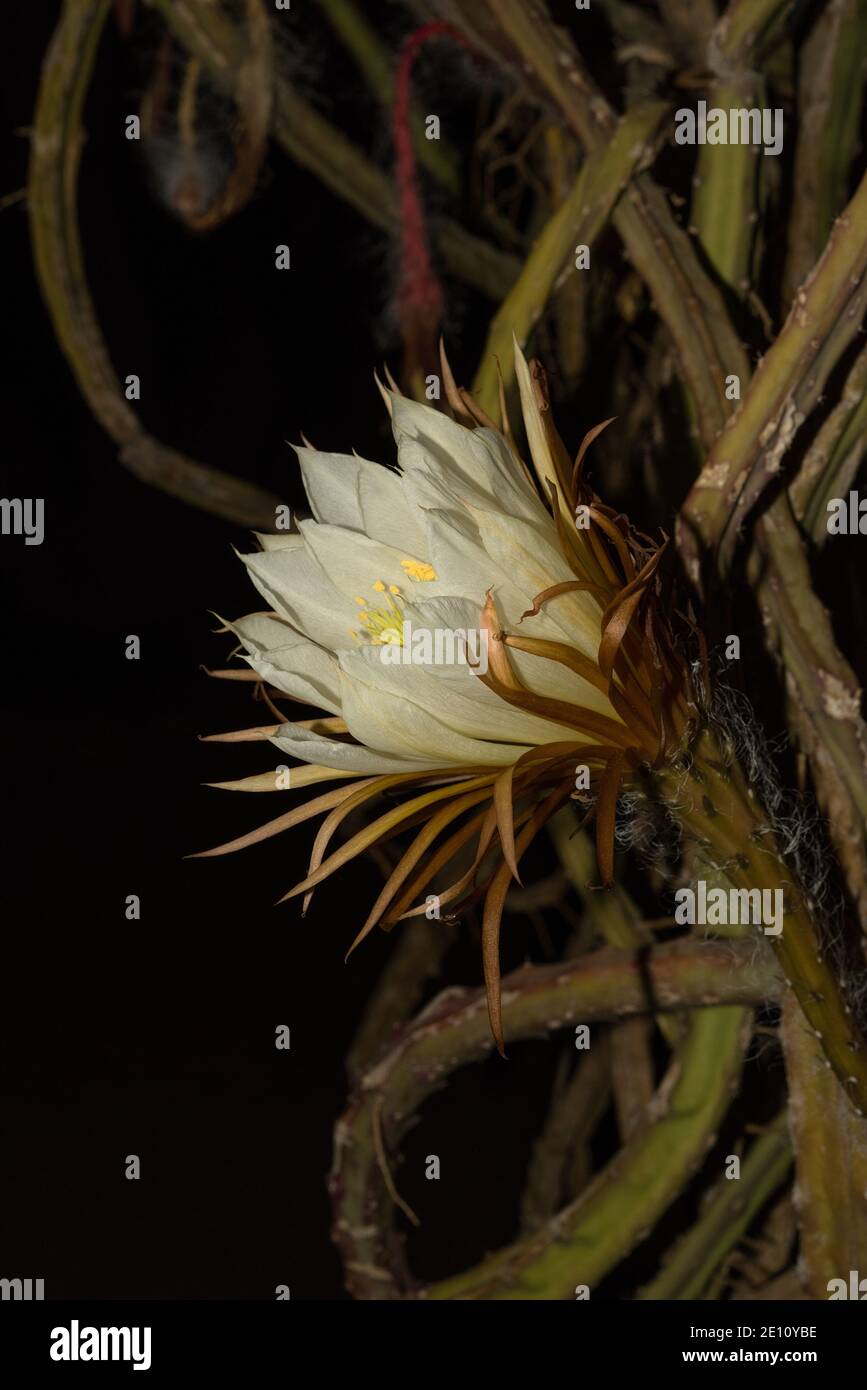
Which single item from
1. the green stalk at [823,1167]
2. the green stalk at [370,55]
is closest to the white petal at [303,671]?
the green stalk at [823,1167]

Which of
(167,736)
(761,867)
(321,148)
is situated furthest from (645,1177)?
(321,148)

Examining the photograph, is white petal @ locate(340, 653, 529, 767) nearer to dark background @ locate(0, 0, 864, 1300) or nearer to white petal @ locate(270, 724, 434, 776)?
white petal @ locate(270, 724, 434, 776)

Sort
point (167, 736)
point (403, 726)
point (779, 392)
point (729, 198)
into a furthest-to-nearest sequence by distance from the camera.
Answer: point (167, 736) < point (729, 198) < point (779, 392) < point (403, 726)

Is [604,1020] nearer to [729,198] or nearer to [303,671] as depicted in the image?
[303,671]

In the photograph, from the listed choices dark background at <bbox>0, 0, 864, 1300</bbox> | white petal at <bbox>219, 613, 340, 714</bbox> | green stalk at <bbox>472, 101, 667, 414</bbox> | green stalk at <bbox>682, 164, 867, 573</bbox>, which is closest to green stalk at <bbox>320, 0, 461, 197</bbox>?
dark background at <bbox>0, 0, 864, 1300</bbox>

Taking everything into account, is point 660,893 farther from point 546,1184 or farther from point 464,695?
point 464,695

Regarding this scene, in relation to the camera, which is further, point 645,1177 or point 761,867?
point 645,1177
